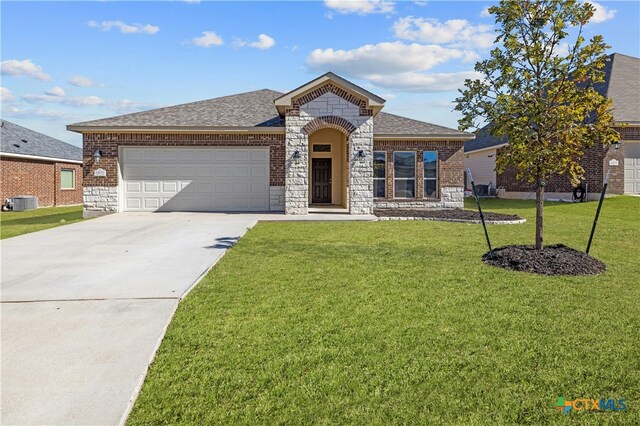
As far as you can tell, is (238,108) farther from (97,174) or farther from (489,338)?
(489,338)

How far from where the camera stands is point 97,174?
52.8ft

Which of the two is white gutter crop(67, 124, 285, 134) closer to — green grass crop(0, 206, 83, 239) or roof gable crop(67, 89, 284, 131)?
roof gable crop(67, 89, 284, 131)

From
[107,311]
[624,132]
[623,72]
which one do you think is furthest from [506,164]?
[623,72]

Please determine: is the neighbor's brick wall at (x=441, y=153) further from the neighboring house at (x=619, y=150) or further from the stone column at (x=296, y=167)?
the stone column at (x=296, y=167)

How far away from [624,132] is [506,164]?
56.6ft

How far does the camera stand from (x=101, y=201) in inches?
636

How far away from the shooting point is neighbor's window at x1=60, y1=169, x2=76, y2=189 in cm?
2567

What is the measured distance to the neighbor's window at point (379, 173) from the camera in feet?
60.2

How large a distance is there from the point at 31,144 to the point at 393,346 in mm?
27320

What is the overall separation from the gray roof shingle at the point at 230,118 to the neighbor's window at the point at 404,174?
1087 mm

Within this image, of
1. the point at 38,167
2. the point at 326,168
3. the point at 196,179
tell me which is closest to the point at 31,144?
the point at 38,167

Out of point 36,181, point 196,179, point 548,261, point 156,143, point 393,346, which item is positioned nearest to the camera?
point 393,346

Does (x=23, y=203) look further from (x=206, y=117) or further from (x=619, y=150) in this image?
(x=619, y=150)

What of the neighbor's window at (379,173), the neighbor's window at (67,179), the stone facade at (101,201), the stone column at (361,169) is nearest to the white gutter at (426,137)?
the neighbor's window at (379,173)
